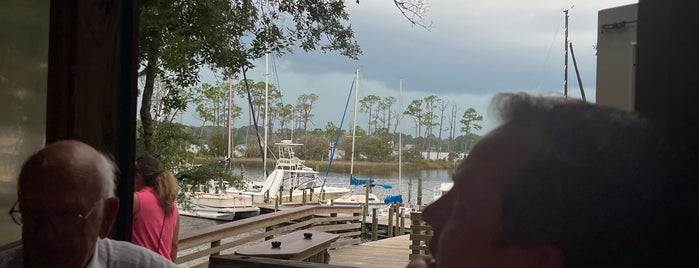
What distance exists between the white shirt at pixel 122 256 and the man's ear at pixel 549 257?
46.2 inches

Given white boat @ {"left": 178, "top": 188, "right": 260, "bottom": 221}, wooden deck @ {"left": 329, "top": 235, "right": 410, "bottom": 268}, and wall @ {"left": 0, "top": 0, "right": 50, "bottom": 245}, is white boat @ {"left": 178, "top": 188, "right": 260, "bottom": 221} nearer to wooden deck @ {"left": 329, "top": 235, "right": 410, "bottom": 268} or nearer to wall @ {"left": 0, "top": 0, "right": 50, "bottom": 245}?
wooden deck @ {"left": 329, "top": 235, "right": 410, "bottom": 268}

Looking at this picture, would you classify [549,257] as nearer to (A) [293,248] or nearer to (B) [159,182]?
(B) [159,182]

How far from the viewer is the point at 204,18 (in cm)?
502

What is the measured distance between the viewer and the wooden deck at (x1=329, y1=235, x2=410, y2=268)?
7941 mm

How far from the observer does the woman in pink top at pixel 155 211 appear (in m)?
2.99

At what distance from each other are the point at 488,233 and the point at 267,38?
507 centimetres

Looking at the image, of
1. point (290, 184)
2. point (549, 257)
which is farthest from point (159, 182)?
point (290, 184)

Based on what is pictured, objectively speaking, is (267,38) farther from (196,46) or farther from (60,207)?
(60,207)

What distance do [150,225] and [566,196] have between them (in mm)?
2718

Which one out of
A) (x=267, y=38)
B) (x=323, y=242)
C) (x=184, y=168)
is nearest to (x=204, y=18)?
(x=267, y=38)

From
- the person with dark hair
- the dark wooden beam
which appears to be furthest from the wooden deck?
the person with dark hair

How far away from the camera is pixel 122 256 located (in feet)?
4.99

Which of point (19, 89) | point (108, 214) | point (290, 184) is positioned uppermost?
point (19, 89)

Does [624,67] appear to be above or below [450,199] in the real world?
above
